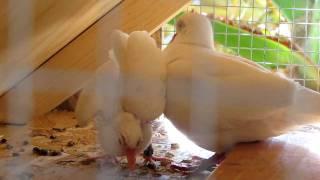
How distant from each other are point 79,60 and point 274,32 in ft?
1.53

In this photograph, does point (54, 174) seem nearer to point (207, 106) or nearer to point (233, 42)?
point (207, 106)

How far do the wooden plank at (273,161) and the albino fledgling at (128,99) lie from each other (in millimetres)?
128

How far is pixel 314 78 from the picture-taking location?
4.34 ft

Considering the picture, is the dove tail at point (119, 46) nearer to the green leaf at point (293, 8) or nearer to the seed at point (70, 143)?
the seed at point (70, 143)

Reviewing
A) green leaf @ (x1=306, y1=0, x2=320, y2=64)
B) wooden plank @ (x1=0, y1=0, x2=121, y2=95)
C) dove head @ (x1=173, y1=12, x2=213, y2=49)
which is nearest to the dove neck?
dove head @ (x1=173, y1=12, x2=213, y2=49)

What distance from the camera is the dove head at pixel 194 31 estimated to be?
892 mm

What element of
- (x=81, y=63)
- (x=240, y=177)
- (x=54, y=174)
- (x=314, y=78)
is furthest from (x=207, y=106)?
(x=314, y=78)

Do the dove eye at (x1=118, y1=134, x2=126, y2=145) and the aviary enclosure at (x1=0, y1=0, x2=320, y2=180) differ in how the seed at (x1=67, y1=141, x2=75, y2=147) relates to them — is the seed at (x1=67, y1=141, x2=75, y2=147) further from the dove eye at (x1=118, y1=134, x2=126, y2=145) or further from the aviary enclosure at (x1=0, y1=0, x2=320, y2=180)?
the dove eye at (x1=118, y1=134, x2=126, y2=145)

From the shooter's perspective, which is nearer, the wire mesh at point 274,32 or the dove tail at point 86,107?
the dove tail at point 86,107

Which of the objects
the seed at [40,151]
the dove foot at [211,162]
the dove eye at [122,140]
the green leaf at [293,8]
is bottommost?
the dove foot at [211,162]

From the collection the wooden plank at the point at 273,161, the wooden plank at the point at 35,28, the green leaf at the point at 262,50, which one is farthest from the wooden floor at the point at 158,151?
the green leaf at the point at 262,50

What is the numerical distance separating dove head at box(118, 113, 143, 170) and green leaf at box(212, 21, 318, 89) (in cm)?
51

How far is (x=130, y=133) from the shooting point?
31.6 inches

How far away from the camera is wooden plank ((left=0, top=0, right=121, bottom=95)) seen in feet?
2.26
